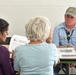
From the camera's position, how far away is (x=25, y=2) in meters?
4.12

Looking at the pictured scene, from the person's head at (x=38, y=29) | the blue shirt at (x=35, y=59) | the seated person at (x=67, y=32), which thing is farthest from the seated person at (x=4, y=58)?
Answer: the seated person at (x=67, y=32)

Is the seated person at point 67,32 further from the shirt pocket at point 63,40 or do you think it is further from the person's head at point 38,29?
the person's head at point 38,29

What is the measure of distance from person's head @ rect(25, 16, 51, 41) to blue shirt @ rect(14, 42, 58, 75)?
0.23 ft

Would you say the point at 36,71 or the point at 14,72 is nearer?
the point at 36,71

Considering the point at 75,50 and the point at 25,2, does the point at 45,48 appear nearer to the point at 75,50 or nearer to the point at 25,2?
the point at 75,50

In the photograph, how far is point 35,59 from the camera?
197cm

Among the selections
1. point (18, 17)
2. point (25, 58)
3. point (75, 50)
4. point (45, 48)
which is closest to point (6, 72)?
point (25, 58)

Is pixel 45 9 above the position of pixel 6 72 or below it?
above

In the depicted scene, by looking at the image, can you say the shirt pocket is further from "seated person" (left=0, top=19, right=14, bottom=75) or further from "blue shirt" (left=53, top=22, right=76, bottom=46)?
"seated person" (left=0, top=19, right=14, bottom=75)

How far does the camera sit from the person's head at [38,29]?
1987 millimetres

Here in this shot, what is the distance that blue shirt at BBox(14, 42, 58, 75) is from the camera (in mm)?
1969

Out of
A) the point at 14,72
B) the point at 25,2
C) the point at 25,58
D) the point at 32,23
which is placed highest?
the point at 25,2

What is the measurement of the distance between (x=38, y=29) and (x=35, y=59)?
0.26m

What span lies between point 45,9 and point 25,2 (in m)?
0.38
